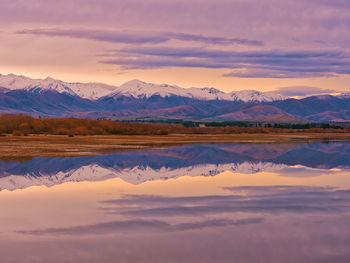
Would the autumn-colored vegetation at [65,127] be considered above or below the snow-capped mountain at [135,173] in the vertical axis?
above

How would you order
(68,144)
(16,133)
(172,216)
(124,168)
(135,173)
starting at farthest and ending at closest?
(16,133)
(68,144)
(124,168)
(135,173)
(172,216)

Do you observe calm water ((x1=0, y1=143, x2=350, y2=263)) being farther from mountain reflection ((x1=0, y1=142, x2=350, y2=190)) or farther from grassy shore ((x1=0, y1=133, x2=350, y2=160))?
grassy shore ((x1=0, y1=133, x2=350, y2=160))

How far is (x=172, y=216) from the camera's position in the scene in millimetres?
15172

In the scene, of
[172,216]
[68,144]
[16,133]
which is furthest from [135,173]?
[16,133]

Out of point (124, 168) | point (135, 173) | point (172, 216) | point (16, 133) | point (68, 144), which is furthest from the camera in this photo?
point (16, 133)

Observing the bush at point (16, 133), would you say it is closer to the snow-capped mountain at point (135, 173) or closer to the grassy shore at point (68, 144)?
the grassy shore at point (68, 144)

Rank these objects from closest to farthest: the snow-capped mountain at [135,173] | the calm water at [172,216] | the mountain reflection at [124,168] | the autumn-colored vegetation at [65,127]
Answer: the calm water at [172,216] → the snow-capped mountain at [135,173] → the mountain reflection at [124,168] → the autumn-colored vegetation at [65,127]

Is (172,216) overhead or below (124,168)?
below

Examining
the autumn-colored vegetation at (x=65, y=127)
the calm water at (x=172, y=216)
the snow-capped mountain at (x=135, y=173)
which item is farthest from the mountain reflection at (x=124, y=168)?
the autumn-colored vegetation at (x=65, y=127)

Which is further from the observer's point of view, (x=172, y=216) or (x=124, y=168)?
(x=124, y=168)

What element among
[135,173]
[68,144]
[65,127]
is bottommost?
[135,173]

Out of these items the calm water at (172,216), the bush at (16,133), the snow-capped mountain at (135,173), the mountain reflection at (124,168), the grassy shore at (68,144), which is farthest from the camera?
the bush at (16,133)

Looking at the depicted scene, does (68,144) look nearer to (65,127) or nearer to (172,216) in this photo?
(65,127)

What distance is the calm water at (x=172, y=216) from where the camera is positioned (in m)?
11.5
